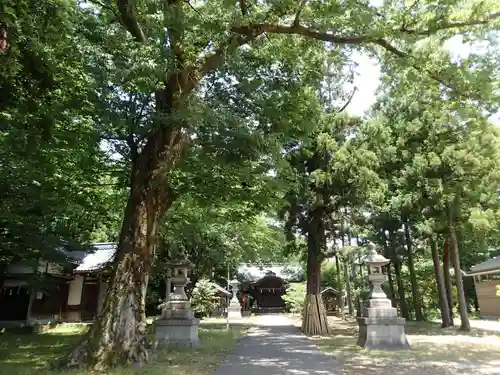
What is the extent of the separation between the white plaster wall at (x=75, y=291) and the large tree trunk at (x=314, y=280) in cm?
1347

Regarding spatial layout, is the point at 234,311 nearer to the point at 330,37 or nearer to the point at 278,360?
the point at 278,360

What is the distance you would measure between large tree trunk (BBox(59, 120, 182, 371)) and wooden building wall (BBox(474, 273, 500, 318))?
23172 millimetres

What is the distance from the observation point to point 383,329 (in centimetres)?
1150

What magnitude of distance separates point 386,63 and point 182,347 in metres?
10.3

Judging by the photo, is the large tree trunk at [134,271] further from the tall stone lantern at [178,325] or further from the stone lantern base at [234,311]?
the stone lantern base at [234,311]

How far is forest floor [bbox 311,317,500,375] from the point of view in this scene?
8255mm

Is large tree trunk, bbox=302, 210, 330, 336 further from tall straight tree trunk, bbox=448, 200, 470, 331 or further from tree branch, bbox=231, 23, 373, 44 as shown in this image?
tree branch, bbox=231, 23, 373, 44

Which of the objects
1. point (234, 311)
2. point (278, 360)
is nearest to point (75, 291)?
point (234, 311)

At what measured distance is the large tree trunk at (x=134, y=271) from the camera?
8094mm

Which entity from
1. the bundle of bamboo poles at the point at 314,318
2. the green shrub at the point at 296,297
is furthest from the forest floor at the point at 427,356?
the green shrub at the point at 296,297

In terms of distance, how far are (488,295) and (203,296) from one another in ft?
61.7

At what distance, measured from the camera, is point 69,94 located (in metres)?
10.2

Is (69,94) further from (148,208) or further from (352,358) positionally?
(352,358)

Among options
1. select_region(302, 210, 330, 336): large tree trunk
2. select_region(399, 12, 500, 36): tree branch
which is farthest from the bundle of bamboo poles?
select_region(399, 12, 500, 36): tree branch
